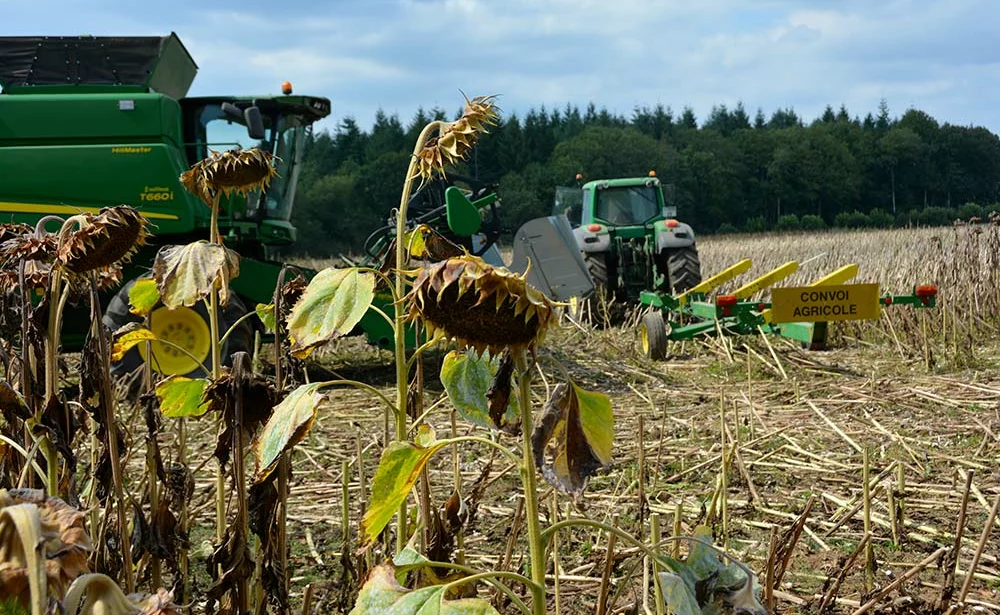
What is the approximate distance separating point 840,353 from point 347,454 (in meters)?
4.36

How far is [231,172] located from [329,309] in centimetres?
68

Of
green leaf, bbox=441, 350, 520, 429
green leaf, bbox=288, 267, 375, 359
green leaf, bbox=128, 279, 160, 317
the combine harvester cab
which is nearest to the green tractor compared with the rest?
the combine harvester cab

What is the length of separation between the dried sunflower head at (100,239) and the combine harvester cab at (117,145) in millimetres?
4479

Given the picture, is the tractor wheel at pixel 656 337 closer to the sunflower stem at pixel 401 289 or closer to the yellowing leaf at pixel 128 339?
the yellowing leaf at pixel 128 339

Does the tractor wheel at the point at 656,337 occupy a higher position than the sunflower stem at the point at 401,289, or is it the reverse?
the sunflower stem at the point at 401,289

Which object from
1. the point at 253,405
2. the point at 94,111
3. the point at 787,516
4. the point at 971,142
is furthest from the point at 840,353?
the point at 971,142

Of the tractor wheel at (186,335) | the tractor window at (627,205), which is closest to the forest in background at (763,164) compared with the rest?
the tractor window at (627,205)

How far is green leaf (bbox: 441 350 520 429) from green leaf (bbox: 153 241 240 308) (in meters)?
0.46

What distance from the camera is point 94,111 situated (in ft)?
21.2

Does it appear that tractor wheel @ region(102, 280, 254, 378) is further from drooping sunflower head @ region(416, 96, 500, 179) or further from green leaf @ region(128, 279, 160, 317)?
drooping sunflower head @ region(416, 96, 500, 179)

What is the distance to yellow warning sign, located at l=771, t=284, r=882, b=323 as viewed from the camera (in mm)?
6348

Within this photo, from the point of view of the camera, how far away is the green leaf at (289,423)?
1.19 metres

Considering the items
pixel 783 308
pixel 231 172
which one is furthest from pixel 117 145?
pixel 231 172

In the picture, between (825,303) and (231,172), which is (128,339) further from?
(825,303)
